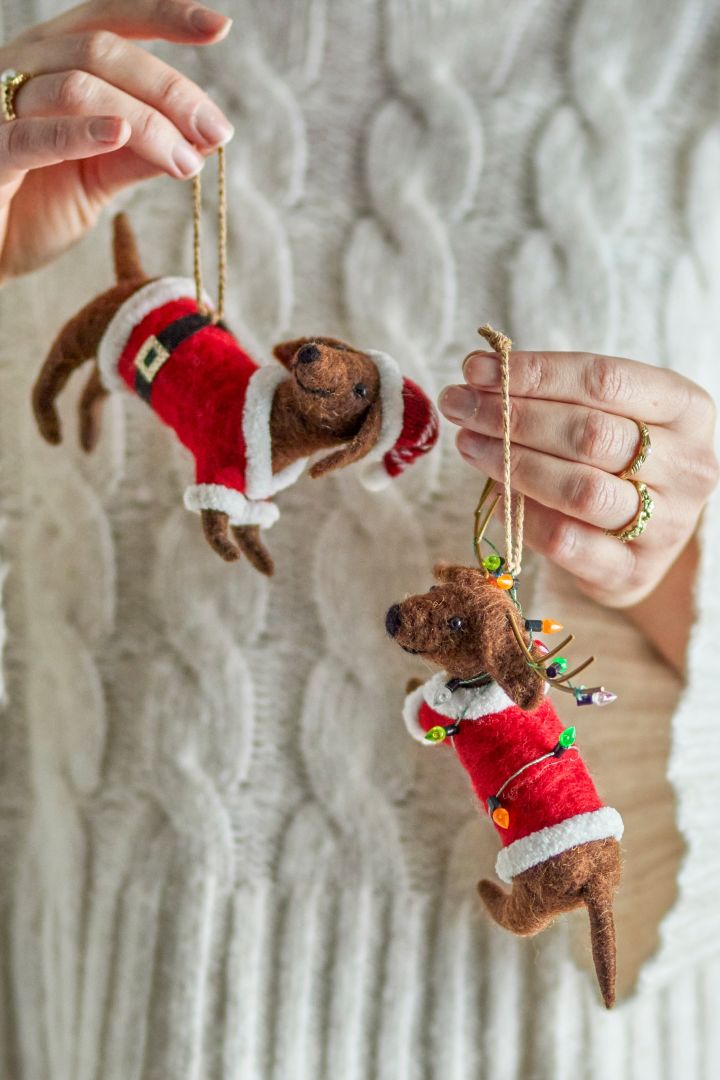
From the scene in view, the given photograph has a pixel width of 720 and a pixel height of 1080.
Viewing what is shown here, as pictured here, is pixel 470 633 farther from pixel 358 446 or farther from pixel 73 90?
pixel 73 90

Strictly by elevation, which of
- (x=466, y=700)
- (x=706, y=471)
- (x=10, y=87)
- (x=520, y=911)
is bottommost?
(x=520, y=911)

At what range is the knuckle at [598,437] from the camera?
50 cm

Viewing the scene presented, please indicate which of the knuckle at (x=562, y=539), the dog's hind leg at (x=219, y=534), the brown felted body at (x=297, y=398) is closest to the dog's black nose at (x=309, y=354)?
the brown felted body at (x=297, y=398)

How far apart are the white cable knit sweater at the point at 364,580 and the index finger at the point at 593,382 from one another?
196 mm

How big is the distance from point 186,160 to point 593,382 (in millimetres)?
296

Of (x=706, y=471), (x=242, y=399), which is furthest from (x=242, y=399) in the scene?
(x=706, y=471)

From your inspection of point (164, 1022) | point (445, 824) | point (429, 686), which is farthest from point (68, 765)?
point (429, 686)

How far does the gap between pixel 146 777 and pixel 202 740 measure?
69 millimetres

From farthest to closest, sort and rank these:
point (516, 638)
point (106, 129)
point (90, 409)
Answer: point (90, 409) < point (106, 129) < point (516, 638)

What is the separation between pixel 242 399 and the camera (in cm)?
48

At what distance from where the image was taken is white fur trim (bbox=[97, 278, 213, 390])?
529 mm

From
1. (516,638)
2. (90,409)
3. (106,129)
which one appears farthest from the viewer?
(90,409)

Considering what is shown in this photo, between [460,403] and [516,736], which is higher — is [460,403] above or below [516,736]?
above

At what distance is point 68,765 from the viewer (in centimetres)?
81
